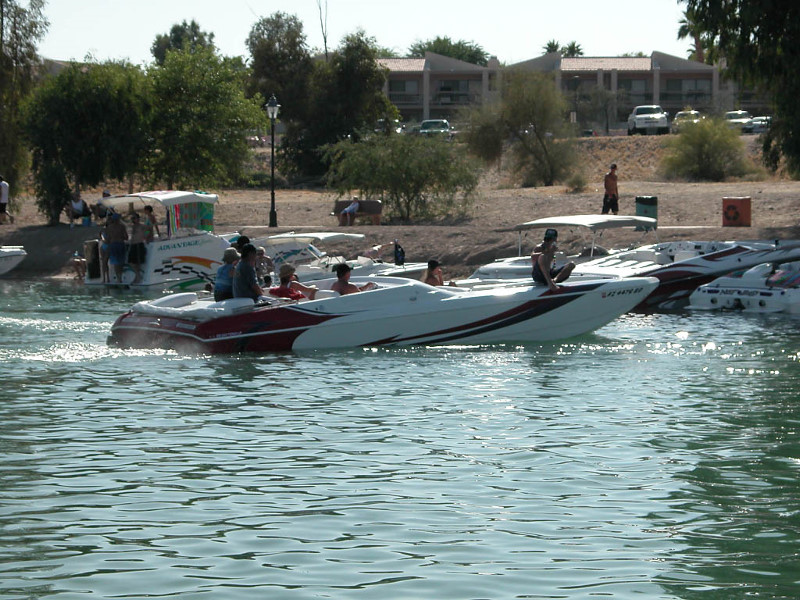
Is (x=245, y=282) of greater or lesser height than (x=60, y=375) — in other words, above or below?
above

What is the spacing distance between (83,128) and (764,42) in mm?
23167

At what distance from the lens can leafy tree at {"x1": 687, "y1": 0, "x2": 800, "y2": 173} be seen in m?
28.9

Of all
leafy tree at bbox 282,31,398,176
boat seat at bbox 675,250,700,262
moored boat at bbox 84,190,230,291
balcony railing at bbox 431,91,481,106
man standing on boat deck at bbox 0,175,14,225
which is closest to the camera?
boat seat at bbox 675,250,700,262

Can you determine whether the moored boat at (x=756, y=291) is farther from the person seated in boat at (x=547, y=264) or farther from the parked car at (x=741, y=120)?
the parked car at (x=741, y=120)

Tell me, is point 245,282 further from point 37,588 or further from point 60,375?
point 37,588

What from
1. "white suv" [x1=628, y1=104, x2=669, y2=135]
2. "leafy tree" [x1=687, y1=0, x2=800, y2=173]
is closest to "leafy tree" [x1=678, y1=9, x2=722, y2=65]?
"leafy tree" [x1=687, y1=0, x2=800, y2=173]

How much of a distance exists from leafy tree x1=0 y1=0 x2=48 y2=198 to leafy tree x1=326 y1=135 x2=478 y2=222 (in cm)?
1198

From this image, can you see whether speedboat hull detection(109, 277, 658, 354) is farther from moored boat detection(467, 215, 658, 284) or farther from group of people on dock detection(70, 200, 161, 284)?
group of people on dock detection(70, 200, 161, 284)

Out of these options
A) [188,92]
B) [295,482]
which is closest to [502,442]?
[295,482]

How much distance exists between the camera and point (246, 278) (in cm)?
1820

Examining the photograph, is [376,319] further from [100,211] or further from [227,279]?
[100,211]

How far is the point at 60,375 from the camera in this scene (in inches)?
655

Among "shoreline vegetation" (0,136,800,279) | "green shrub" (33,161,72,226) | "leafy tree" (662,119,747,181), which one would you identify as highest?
"leafy tree" (662,119,747,181)

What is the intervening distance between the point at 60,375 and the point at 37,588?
9.16 metres
